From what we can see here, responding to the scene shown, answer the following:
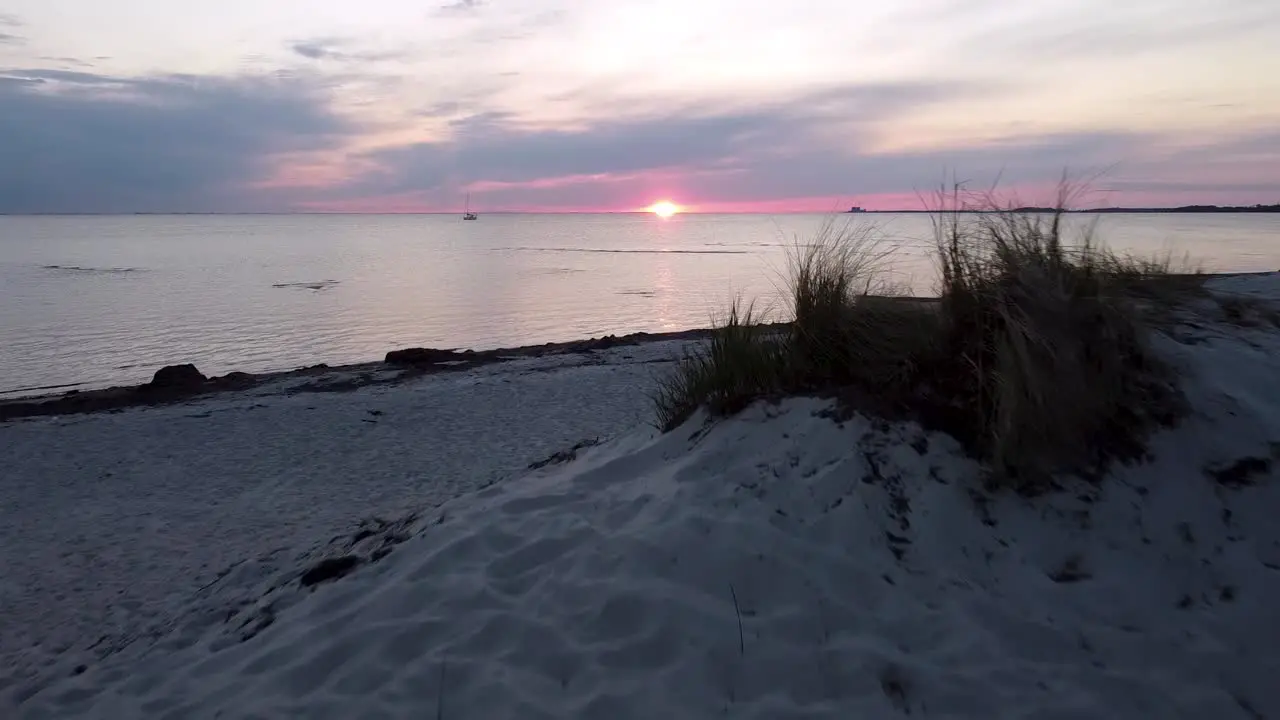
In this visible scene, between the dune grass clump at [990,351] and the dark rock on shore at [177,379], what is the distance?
11.4m

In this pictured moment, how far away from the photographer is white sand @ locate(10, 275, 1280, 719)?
10.5 feet

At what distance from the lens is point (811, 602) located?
12.0 feet

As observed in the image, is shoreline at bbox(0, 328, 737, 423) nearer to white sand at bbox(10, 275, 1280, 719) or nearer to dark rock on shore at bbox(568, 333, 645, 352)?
dark rock on shore at bbox(568, 333, 645, 352)

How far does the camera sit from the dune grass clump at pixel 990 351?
13.9 feet

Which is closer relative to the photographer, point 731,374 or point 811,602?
point 811,602

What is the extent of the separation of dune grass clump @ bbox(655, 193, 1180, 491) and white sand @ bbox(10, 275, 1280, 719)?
8.0 inches

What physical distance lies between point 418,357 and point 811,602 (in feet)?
46.2

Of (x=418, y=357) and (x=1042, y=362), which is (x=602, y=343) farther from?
(x=1042, y=362)

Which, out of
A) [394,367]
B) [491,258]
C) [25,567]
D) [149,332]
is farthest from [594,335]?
[491,258]

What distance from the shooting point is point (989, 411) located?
4410 millimetres

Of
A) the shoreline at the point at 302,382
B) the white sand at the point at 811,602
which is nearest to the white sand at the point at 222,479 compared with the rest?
the shoreline at the point at 302,382

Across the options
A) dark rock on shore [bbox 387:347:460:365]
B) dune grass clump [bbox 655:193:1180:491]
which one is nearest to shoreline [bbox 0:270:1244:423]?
dark rock on shore [bbox 387:347:460:365]

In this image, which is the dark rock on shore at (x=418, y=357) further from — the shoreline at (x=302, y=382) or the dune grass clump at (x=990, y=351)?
the dune grass clump at (x=990, y=351)

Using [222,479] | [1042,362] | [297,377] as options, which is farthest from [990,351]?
[297,377]
